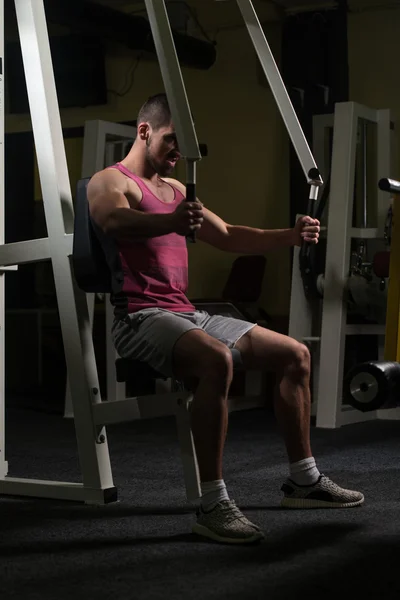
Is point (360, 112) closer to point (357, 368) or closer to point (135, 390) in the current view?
point (135, 390)

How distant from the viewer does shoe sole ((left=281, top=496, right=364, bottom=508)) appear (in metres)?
2.97

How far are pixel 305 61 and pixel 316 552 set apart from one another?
466 centimetres

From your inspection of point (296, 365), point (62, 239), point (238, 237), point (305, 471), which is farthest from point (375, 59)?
point (305, 471)

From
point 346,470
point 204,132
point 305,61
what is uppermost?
point 305,61

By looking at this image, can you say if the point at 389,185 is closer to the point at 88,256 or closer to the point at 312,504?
the point at 88,256

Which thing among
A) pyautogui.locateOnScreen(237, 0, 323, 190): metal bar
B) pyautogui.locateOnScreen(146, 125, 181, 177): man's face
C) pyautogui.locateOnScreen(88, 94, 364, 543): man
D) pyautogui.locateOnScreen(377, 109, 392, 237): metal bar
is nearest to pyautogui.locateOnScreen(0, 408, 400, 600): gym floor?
pyautogui.locateOnScreen(88, 94, 364, 543): man

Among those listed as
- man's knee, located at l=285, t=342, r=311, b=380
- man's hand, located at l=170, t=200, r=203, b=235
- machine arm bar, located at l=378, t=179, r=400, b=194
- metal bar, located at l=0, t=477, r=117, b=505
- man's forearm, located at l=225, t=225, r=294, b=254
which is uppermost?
machine arm bar, located at l=378, t=179, r=400, b=194

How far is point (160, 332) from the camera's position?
283 centimetres

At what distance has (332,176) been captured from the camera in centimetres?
520

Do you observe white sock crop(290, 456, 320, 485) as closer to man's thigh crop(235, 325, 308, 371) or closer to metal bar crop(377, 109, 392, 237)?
A: man's thigh crop(235, 325, 308, 371)

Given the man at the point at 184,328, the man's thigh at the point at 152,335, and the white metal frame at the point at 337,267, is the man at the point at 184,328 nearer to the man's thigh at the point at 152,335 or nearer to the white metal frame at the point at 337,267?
the man's thigh at the point at 152,335

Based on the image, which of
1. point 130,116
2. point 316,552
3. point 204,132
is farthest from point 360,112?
point 316,552

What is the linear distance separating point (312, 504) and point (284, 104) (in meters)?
1.25

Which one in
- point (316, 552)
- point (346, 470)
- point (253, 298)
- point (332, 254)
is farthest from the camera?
point (253, 298)
